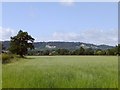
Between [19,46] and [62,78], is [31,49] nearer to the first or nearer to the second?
[19,46]

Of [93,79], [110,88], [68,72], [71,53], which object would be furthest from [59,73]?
[71,53]

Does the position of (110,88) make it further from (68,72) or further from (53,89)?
(68,72)

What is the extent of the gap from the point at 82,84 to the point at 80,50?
945 inches

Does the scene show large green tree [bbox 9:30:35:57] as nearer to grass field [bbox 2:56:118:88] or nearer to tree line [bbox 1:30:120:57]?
tree line [bbox 1:30:120:57]

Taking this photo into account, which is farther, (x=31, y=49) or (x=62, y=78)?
(x=31, y=49)

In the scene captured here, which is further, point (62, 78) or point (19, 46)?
point (19, 46)

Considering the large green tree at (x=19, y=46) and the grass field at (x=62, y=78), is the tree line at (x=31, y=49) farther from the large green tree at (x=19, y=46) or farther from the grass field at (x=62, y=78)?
the grass field at (x=62, y=78)

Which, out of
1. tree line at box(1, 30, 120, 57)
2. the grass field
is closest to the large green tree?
tree line at box(1, 30, 120, 57)

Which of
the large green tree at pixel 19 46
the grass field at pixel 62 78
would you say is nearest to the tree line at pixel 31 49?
the large green tree at pixel 19 46

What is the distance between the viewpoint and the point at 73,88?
9984 millimetres

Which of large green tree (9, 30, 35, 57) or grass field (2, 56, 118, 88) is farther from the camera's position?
large green tree (9, 30, 35, 57)

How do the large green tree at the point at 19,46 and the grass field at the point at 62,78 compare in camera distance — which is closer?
the grass field at the point at 62,78

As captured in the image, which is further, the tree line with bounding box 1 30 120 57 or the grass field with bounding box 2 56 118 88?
the tree line with bounding box 1 30 120 57

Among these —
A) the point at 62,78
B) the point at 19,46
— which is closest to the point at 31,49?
the point at 19,46
